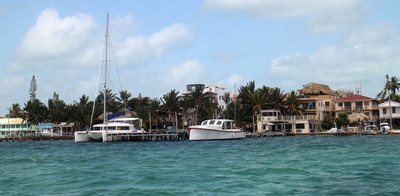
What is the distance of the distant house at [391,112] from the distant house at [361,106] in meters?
1.97

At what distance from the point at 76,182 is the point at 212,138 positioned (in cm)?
4331

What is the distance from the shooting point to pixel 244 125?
301ft

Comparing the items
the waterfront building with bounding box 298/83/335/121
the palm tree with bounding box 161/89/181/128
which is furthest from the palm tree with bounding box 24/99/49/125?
the waterfront building with bounding box 298/83/335/121

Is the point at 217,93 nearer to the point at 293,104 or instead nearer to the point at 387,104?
the point at 293,104

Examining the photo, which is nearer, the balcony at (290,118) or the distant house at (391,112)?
the distant house at (391,112)

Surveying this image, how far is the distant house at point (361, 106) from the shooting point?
3317 inches

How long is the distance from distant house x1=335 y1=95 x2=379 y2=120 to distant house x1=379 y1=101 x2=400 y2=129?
1.97 metres

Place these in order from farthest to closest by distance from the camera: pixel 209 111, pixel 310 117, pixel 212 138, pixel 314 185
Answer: pixel 209 111, pixel 310 117, pixel 212 138, pixel 314 185

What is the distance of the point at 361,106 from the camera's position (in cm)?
8462

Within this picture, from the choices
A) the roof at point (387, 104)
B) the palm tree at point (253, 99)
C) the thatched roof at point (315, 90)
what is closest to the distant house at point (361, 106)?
the roof at point (387, 104)

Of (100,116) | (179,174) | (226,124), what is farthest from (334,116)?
(179,174)

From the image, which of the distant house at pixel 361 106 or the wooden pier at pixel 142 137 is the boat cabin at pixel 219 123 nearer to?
the wooden pier at pixel 142 137

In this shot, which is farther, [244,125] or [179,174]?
[244,125]

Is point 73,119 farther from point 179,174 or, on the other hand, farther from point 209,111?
point 179,174
